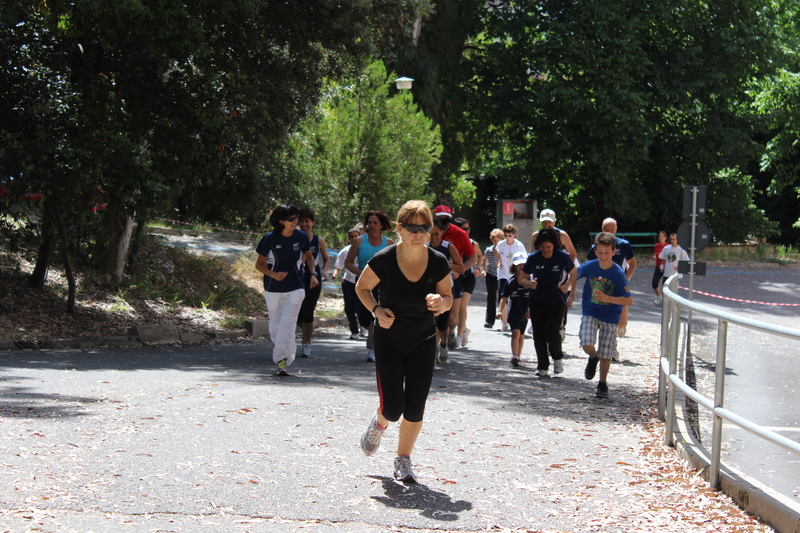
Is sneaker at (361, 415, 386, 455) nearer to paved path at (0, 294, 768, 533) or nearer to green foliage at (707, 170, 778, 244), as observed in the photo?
A: paved path at (0, 294, 768, 533)

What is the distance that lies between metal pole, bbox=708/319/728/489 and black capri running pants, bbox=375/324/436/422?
66.5 inches

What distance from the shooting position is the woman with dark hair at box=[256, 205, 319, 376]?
9875mm

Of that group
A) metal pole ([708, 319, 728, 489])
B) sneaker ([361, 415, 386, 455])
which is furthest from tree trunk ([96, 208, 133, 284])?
metal pole ([708, 319, 728, 489])

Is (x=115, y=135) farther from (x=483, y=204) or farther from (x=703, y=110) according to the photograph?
(x=483, y=204)

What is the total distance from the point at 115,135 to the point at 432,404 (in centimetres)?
785

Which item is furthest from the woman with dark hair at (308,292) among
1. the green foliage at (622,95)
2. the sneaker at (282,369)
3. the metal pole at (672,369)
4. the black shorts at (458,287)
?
the green foliage at (622,95)

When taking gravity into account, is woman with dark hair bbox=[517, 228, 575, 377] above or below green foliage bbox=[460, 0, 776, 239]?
below

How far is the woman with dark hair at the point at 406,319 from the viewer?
5.60 meters

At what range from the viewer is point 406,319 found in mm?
5598

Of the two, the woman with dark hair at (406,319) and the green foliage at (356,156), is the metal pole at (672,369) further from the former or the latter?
the green foliage at (356,156)

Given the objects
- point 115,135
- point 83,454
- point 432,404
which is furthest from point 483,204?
point 83,454

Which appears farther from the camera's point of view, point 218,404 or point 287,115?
point 287,115

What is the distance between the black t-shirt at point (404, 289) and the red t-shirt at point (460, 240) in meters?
6.32

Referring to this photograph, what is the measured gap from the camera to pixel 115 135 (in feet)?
46.1
